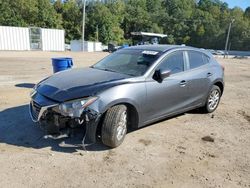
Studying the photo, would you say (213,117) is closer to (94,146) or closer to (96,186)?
(94,146)

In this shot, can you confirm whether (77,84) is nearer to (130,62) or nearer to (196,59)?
(130,62)

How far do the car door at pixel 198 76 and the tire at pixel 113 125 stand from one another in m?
1.88

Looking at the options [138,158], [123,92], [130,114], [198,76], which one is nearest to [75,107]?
[123,92]

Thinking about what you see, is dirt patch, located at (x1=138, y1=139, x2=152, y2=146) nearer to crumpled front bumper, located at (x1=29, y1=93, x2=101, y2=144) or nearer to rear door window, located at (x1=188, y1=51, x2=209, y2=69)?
crumpled front bumper, located at (x1=29, y1=93, x2=101, y2=144)

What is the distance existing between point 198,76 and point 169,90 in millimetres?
1073

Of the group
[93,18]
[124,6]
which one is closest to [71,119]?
[93,18]

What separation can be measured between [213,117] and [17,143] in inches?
165

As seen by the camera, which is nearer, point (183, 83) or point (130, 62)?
point (130, 62)

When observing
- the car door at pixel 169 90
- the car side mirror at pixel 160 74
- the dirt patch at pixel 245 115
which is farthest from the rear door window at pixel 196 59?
the dirt patch at pixel 245 115

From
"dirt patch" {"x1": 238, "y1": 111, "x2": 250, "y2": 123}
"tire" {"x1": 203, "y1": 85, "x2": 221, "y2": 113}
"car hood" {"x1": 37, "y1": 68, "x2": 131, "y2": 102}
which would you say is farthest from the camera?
"dirt patch" {"x1": 238, "y1": 111, "x2": 250, "y2": 123}

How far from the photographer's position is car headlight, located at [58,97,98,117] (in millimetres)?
3881

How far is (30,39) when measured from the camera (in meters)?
30.7

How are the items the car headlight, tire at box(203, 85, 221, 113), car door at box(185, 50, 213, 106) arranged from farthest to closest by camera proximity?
tire at box(203, 85, 221, 113)
car door at box(185, 50, 213, 106)
the car headlight

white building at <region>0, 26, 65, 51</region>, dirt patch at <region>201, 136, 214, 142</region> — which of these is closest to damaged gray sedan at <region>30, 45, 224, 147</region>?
dirt patch at <region>201, 136, 214, 142</region>
